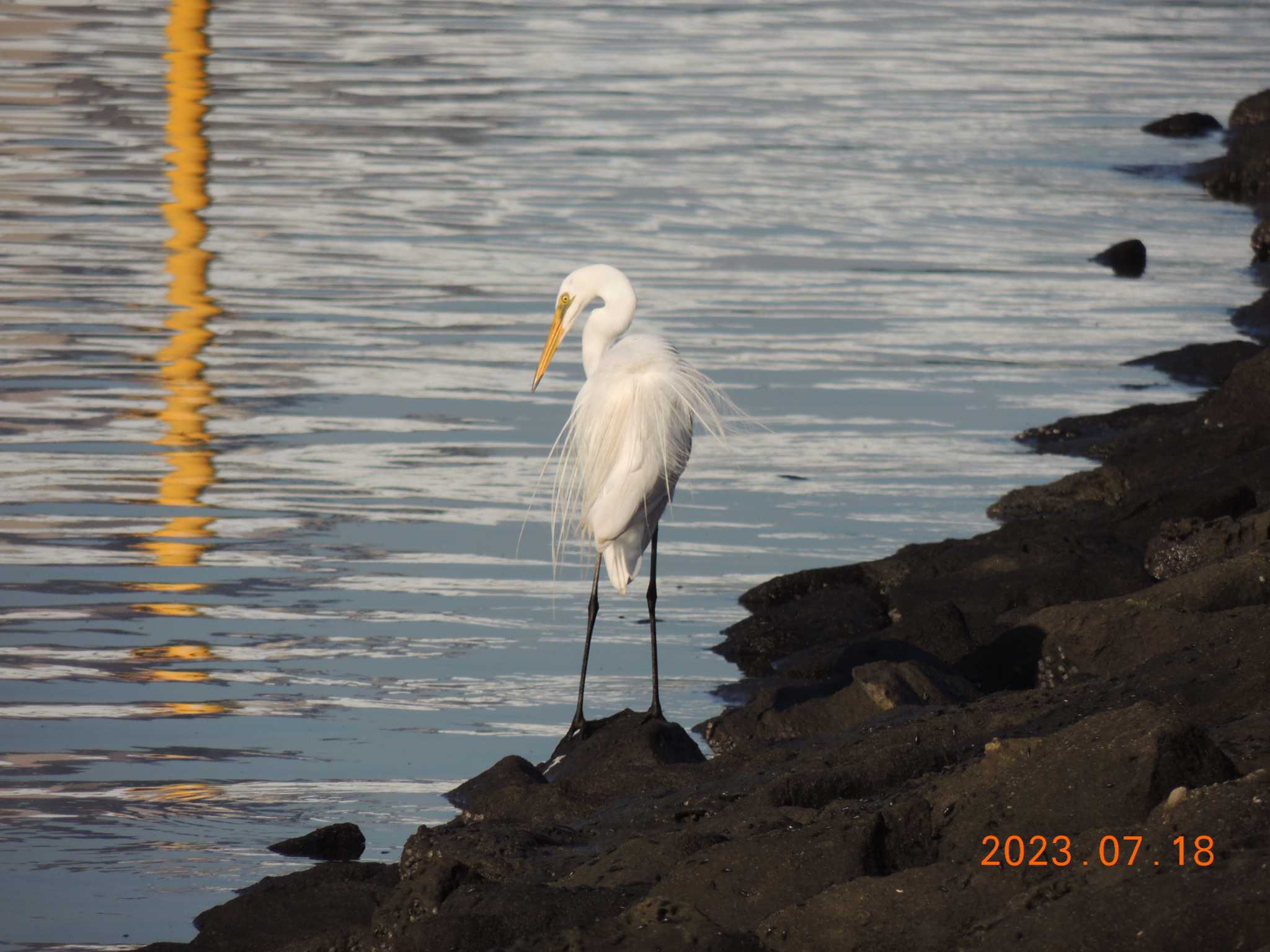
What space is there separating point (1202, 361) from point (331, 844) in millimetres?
8890

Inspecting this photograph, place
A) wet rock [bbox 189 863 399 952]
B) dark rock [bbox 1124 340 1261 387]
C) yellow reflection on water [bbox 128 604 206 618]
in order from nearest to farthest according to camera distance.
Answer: wet rock [bbox 189 863 399 952] < yellow reflection on water [bbox 128 604 206 618] < dark rock [bbox 1124 340 1261 387]

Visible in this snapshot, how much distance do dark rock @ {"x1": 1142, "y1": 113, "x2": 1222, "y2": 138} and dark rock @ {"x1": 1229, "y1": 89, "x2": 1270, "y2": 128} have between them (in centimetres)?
36

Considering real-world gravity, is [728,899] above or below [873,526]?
above

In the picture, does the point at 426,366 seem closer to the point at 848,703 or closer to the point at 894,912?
the point at 848,703

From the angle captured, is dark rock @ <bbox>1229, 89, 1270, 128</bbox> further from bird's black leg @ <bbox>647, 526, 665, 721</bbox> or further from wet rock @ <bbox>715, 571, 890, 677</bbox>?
bird's black leg @ <bbox>647, 526, 665, 721</bbox>

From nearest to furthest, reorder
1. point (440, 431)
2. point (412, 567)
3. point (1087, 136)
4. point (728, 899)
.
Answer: point (728, 899) < point (412, 567) < point (440, 431) < point (1087, 136)

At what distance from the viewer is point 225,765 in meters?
7.37

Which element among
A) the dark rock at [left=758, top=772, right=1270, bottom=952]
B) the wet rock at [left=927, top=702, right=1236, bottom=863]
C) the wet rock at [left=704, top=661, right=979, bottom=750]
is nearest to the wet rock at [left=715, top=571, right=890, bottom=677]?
the wet rock at [left=704, top=661, right=979, bottom=750]

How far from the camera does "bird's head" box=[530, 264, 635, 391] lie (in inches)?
351

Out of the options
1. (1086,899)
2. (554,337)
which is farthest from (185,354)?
(1086,899)

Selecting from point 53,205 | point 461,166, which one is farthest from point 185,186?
point 461,166

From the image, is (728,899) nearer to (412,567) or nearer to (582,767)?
(582,767)

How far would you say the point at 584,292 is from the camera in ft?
30.3

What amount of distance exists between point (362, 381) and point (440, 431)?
51.5 inches
